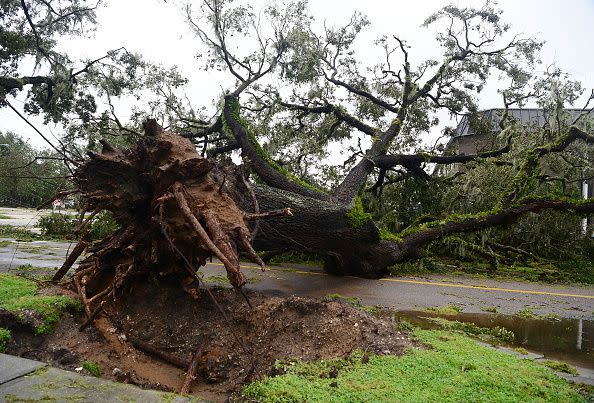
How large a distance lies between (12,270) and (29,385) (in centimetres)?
663

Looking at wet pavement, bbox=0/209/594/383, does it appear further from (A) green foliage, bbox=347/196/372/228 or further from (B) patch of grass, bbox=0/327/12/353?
(B) patch of grass, bbox=0/327/12/353

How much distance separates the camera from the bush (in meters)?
16.5

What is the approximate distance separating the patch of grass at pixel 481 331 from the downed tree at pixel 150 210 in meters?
2.51

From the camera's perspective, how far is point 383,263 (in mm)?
9664

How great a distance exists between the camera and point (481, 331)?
5.12 metres

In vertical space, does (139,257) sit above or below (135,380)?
above

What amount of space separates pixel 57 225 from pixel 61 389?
16462 millimetres

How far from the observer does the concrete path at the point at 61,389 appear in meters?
2.20

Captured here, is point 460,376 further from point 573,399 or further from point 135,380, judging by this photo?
point 135,380

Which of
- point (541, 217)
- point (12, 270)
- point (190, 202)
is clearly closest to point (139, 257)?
point (190, 202)

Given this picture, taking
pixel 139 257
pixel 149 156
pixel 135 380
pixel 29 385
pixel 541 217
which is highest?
pixel 541 217

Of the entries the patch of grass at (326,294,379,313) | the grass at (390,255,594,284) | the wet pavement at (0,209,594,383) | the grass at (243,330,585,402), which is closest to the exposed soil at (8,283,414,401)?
the grass at (243,330,585,402)

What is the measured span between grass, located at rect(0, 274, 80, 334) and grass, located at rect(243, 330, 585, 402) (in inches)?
91.5

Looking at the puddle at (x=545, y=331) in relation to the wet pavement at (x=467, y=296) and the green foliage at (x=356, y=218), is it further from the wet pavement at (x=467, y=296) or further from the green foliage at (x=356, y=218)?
the green foliage at (x=356, y=218)
